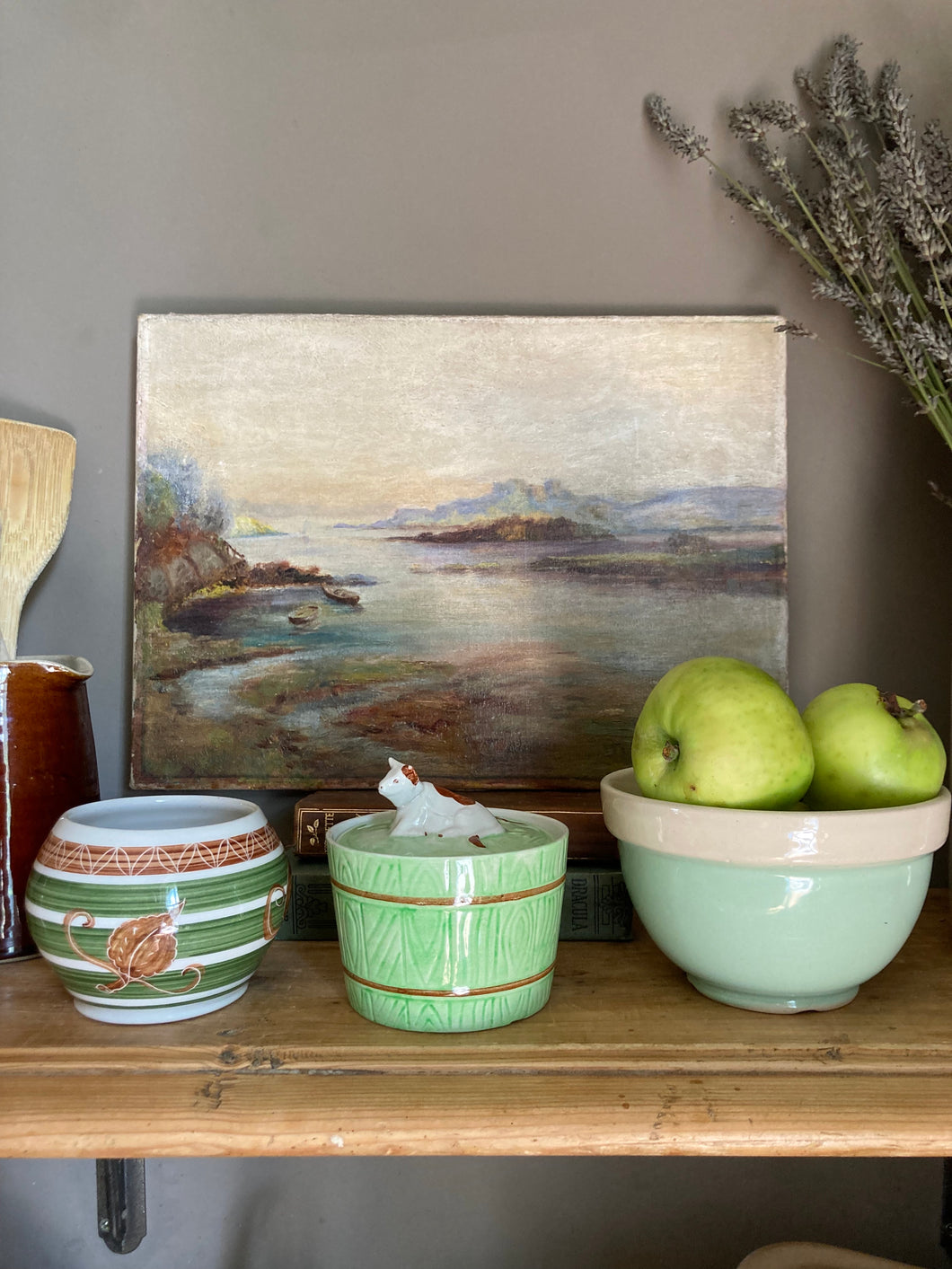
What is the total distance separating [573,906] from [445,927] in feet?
0.60

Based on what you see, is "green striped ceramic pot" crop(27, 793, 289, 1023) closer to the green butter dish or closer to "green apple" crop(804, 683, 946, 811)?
the green butter dish

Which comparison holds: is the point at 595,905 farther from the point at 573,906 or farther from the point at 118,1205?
the point at 118,1205

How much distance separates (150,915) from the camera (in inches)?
19.5

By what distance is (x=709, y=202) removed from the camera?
0.79m

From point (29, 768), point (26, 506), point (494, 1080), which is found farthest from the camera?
point (26, 506)

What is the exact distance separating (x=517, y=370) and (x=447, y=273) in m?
0.11

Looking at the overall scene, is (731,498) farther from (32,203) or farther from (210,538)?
A: (32,203)

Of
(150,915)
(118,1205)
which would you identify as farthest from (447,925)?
(118,1205)

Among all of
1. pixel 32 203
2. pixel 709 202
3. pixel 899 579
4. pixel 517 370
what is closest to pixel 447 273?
pixel 517 370

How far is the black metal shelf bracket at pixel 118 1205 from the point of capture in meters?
0.71

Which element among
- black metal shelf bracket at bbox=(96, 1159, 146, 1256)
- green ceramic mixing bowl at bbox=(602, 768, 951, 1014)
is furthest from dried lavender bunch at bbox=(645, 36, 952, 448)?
black metal shelf bracket at bbox=(96, 1159, 146, 1256)

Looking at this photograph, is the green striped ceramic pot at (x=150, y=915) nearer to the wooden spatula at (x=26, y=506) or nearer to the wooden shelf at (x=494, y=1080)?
the wooden shelf at (x=494, y=1080)

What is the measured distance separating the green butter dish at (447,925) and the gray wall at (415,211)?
28 cm

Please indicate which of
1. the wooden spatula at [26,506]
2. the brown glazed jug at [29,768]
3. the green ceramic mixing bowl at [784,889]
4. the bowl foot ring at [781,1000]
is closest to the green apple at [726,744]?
the green ceramic mixing bowl at [784,889]
